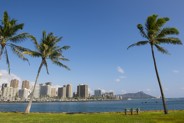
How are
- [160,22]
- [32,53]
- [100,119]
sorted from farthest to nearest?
1. [32,53]
2. [160,22]
3. [100,119]

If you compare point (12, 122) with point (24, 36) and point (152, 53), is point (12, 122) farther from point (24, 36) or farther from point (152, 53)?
point (152, 53)

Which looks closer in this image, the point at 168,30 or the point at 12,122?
the point at 12,122

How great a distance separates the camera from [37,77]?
3362 cm

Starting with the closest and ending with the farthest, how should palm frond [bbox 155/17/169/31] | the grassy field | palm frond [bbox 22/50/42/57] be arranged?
the grassy field, palm frond [bbox 155/17/169/31], palm frond [bbox 22/50/42/57]

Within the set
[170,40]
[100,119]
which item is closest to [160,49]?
[170,40]

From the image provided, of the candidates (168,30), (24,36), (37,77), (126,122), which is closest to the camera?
(126,122)

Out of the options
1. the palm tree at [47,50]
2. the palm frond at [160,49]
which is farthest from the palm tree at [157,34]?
the palm tree at [47,50]

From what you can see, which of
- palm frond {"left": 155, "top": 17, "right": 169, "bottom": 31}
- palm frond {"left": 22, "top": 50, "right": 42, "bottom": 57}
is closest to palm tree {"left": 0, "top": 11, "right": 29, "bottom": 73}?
palm frond {"left": 22, "top": 50, "right": 42, "bottom": 57}

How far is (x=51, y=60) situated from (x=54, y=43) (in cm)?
307

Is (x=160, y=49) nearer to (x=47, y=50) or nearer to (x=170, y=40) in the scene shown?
(x=170, y=40)

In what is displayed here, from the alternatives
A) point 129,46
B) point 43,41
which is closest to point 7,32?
point 43,41

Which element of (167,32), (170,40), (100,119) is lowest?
(100,119)

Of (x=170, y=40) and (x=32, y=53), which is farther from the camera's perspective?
(x=32, y=53)

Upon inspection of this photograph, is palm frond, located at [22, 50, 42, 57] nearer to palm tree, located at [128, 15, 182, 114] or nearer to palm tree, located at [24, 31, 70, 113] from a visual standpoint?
palm tree, located at [24, 31, 70, 113]
